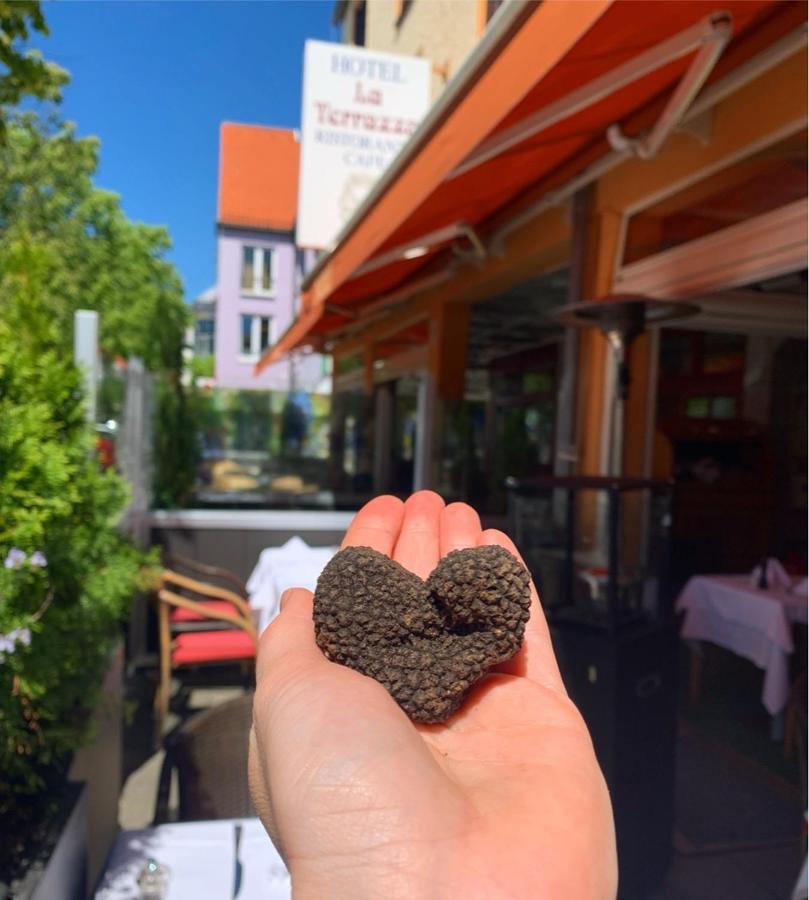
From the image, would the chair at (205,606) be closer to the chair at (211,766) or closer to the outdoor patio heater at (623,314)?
the chair at (211,766)

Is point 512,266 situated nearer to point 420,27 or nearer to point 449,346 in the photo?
point 420,27

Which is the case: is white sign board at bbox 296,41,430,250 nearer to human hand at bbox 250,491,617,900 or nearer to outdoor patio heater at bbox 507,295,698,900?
outdoor patio heater at bbox 507,295,698,900

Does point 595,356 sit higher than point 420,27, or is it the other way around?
point 420,27

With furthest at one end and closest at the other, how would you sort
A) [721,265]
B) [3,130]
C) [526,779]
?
1. [721,265]
2. [3,130]
3. [526,779]

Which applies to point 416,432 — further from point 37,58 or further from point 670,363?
point 37,58

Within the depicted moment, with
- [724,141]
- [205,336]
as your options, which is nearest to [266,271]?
[205,336]

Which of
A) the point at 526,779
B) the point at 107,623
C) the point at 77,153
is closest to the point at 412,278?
the point at 107,623

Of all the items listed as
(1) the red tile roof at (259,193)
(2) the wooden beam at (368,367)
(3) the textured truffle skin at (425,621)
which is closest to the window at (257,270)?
(1) the red tile roof at (259,193)
